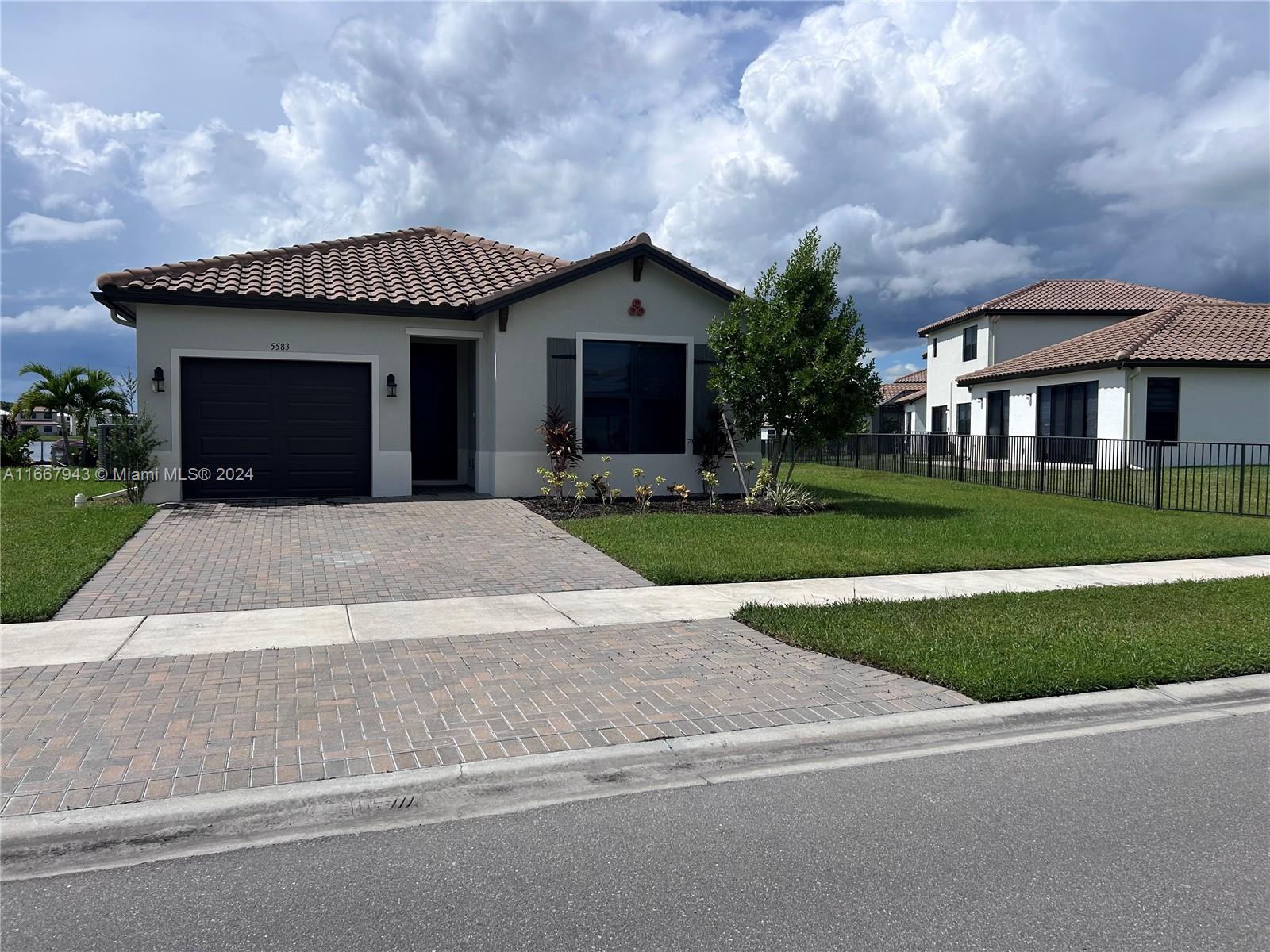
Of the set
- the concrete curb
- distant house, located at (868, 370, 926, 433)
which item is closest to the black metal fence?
the concrete curb

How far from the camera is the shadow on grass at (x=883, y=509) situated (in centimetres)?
1539

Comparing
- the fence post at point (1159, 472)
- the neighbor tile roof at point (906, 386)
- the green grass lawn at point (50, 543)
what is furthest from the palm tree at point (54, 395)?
the neighbor tile roof at point (906, 386)

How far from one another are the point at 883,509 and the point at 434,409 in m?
9.35

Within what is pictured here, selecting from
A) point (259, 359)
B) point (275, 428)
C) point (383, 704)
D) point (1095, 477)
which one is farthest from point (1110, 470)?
point (383, 704)

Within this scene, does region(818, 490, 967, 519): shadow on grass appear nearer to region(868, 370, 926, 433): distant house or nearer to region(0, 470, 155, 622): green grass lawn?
region(0, 470, 155, 622): green grass lawn

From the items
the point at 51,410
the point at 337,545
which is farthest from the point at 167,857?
the point at 51,410

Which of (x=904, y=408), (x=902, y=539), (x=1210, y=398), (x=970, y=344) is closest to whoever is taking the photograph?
(x=902, y=539)

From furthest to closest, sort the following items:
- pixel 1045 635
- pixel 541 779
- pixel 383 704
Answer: pixel 1045 635 → pixel 383 704 → pixel 541 779

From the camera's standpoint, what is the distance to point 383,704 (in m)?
5.60

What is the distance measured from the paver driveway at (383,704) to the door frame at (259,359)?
385 inches

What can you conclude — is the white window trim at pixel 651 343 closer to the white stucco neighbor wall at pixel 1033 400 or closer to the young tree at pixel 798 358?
the young tree at pixel 798 358

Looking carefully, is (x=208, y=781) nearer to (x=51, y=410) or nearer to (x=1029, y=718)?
(x=1029, y=718)

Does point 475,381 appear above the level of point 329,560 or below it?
above

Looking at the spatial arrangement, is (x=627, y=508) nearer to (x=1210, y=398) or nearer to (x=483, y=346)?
(x=483, y=346)
